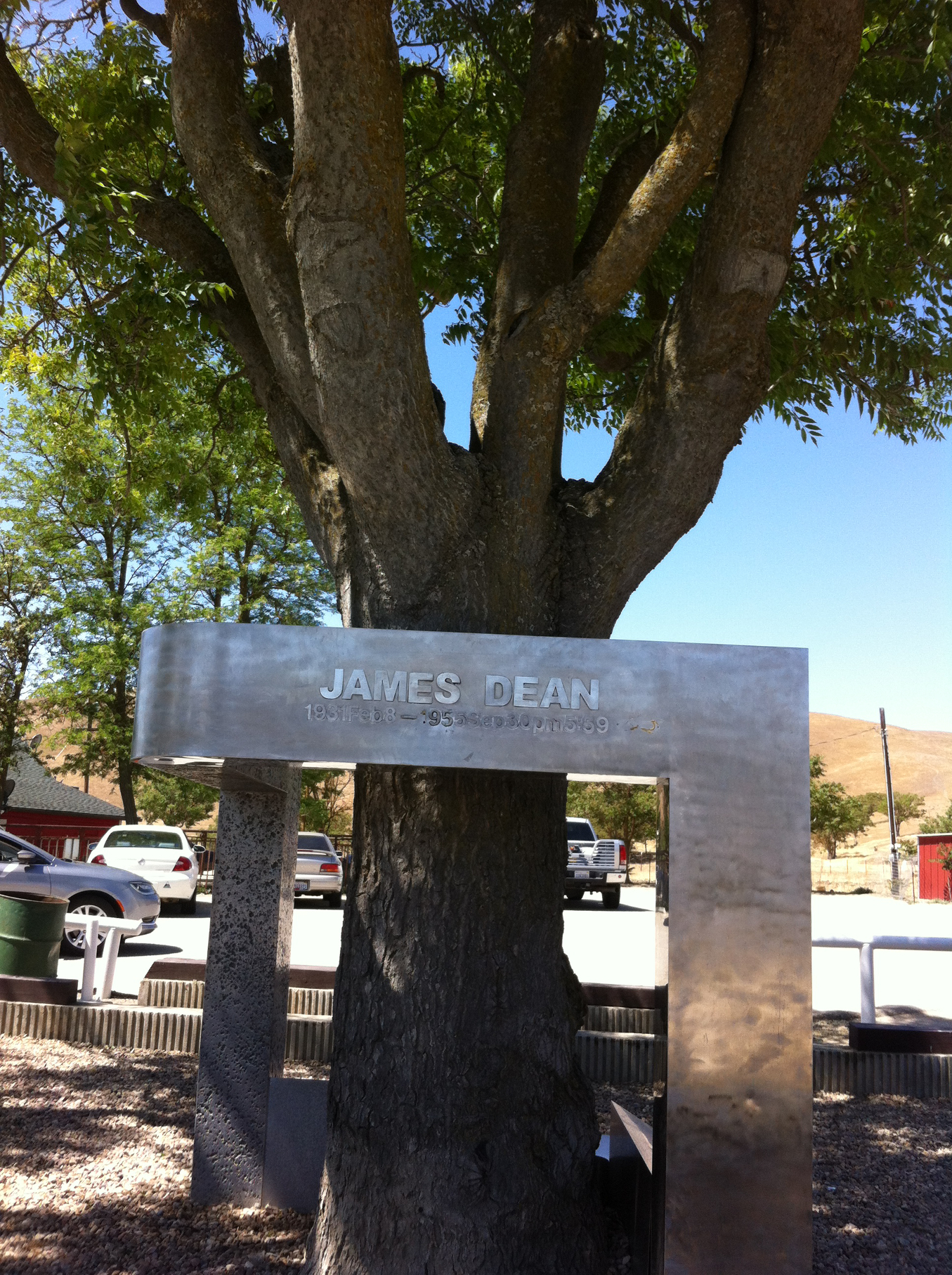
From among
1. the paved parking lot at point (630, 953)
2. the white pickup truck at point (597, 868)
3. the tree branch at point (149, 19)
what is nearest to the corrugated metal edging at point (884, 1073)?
the paved parking lot at point (630, 953)

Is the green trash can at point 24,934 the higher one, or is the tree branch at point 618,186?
the tree branch at point 618,186

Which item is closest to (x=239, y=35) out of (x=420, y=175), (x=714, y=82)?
(x=714, y=82)

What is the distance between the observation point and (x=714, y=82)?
4.56 metres

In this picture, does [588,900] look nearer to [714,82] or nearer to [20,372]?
[20,372]

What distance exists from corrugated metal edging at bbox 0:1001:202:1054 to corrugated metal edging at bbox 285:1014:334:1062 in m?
0.74

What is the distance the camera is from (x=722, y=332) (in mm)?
4559

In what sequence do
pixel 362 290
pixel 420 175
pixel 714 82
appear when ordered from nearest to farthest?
pixel 362 290 < pixel 714 82 < pixel 420 175

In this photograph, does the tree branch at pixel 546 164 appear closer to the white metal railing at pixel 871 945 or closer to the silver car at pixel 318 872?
the white metal railing at pixel 871 945

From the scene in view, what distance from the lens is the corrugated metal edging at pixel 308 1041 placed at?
758 centimetres

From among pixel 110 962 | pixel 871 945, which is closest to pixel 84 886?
pixel 110 962

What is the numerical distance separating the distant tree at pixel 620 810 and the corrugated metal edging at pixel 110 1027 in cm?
3676

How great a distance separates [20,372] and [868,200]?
6.41m

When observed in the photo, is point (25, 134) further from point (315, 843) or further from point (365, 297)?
point (315, 843)

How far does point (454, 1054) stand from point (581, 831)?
2193 centimetres
